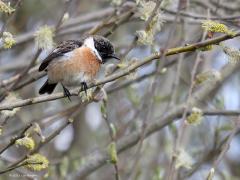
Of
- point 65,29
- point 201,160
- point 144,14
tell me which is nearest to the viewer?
point 144,14

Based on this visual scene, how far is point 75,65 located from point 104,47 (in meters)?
0.27

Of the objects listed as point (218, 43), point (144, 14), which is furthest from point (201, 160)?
point (218, 43)

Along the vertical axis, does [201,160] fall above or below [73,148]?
above

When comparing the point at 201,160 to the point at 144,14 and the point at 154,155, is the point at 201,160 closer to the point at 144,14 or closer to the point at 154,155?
the point at 154,155

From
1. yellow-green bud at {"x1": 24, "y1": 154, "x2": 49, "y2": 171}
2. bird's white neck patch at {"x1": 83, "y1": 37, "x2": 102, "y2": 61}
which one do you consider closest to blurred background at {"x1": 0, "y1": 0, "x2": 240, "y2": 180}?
yellow-green bud at {"x1": 24, "y1": 154, "x2": 49, "y2": 171}

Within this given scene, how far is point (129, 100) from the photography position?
602cm

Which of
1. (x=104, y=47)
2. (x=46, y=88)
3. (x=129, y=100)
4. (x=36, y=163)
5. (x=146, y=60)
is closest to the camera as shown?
(x=146, y=60)

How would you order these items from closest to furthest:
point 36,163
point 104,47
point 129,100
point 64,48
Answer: point 36,163 → point 104,47 → point 64,48 → point 129,100

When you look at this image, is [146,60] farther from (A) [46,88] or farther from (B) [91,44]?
(A) [46,88]

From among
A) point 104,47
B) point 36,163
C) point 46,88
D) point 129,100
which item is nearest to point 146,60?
point 36,163

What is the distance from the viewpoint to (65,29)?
5.62 m

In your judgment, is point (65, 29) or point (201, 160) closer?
point (201, 160)

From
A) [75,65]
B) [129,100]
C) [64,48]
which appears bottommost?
[129,100]

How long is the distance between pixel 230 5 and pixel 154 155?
185 centimetres
